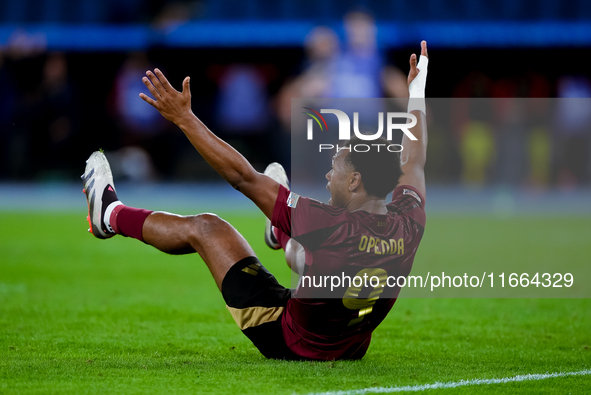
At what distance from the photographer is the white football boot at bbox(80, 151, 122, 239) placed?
4723 mm

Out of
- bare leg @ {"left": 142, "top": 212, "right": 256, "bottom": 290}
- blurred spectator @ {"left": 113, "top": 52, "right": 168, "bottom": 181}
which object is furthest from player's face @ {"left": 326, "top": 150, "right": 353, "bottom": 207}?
blurred spectator @ {"left": 113, "top": 52, "right": 168, "bottom": 181}

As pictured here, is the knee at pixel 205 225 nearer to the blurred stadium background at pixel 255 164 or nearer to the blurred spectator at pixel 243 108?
the blurred stadium background at pixel 255 164

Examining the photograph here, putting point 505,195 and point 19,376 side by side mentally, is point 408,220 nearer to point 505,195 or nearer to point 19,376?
point 19,376

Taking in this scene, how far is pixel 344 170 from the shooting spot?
4199mm

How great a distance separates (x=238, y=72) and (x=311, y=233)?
14.8 m

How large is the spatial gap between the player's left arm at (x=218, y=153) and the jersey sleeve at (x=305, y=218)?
0.05 meters

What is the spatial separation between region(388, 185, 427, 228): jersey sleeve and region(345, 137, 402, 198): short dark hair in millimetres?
96

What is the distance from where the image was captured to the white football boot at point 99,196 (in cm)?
472

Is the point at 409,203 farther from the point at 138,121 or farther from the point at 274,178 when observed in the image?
the point at 138,121

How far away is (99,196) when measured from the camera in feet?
15.7

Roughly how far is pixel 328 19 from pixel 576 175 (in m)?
7.57

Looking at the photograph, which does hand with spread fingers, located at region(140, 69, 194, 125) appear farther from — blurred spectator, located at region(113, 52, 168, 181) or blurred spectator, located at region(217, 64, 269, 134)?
blurred spectator, located at region(217, 64, 269, 134)

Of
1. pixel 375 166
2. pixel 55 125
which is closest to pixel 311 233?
pixel 375 166

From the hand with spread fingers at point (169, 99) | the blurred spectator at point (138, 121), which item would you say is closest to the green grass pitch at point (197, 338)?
the hand with spread fingers at point (169, 99)
